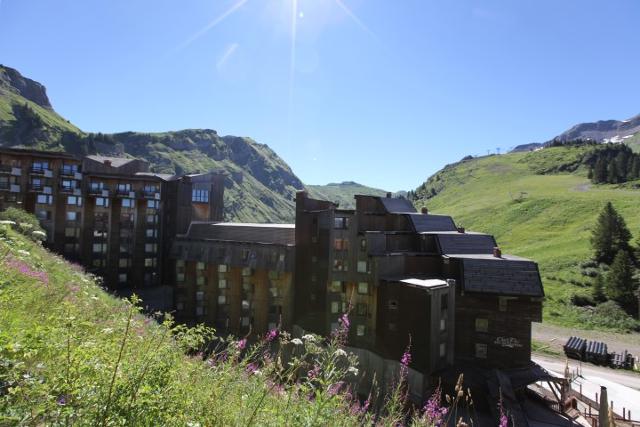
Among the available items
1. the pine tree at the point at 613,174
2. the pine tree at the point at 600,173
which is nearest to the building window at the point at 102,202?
the pine tree at the point at 613,174

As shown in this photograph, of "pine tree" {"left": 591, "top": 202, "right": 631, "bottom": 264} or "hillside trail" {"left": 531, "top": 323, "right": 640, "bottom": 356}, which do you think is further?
"pine tree" {"left": 591, "top": 202, "right": 631, "bottom": 264}

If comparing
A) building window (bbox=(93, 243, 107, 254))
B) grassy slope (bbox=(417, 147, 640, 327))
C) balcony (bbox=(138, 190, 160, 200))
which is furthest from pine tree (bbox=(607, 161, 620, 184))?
building window (bbox=(93, 243, 107, 254))

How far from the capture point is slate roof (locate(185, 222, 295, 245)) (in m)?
49.2

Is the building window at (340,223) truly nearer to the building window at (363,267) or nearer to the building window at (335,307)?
the building window at (363,267)

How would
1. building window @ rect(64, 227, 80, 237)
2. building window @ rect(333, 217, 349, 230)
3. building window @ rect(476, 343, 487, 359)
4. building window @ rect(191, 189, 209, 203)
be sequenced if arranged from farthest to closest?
building window @ rect(191, 189, 209, 203)
building window @ rect(64, 227, 80, 237)
building window @ rect(333, 217, 349, 230)
building window @ rect(476, 343, 487, 359)

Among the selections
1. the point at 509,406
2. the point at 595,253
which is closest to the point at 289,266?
the point at 509,406

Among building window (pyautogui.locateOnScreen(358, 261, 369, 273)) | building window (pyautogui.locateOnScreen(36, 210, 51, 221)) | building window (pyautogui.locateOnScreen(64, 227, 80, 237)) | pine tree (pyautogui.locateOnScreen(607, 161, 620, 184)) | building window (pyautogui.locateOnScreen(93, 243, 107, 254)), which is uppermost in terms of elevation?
pine tree (pyautogui.locateOnScreen(607, 161, 620, 184))

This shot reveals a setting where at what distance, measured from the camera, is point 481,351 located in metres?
37.8

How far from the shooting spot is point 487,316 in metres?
37.9

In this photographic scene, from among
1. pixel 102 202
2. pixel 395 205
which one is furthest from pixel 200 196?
pixel 395 205

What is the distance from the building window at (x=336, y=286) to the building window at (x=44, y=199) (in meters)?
50.5

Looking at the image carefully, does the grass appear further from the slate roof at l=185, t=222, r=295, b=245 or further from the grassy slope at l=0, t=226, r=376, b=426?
the slate roof at l=185, t=222, r=295, b=245

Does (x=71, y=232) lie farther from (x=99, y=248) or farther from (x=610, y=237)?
(x=610, y=237)

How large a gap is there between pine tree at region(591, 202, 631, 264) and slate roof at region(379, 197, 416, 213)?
167 ft
